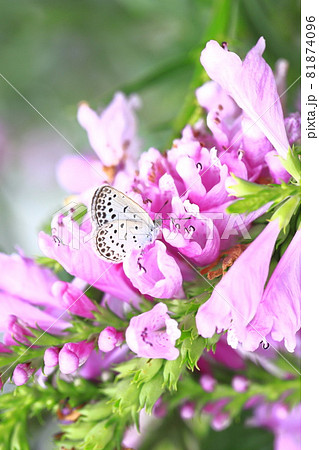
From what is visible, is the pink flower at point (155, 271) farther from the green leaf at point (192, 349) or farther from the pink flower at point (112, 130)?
the pink flower at point (112, 130)

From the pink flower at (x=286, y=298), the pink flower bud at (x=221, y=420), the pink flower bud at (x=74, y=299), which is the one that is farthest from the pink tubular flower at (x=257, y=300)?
the pink flower bud at (x=221, y=420)

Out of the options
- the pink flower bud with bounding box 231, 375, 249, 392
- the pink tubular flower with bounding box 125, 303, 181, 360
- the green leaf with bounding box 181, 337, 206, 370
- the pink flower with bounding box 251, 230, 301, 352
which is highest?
the pink tubular flower with bounding box 125, 303, 181, 360

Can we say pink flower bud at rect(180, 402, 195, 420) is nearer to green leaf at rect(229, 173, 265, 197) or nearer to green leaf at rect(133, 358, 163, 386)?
green leaf at rect(133, 358, 163, 386)

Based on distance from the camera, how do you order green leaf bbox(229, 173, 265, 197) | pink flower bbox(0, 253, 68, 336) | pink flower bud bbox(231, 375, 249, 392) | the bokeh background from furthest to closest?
the bokeh background → pink flower bud bbox(231, 375, 249, 392) → pink flower bbox(0, 253, 68, 336) → green leaf bbox(229, 173, 265, 197)

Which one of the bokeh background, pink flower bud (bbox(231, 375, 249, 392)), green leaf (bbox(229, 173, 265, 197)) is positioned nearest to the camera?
green leaf (bbox(229, 173, 265, 197))

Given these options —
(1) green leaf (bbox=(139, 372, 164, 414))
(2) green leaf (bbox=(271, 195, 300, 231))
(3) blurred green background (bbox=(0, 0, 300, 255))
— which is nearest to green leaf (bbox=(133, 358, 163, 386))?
(1) green leaf (bbox=(139, 372, 164, 414))

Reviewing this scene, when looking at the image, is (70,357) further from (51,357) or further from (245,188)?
(245,188)

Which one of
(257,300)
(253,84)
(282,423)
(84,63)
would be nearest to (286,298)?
(257,300)
